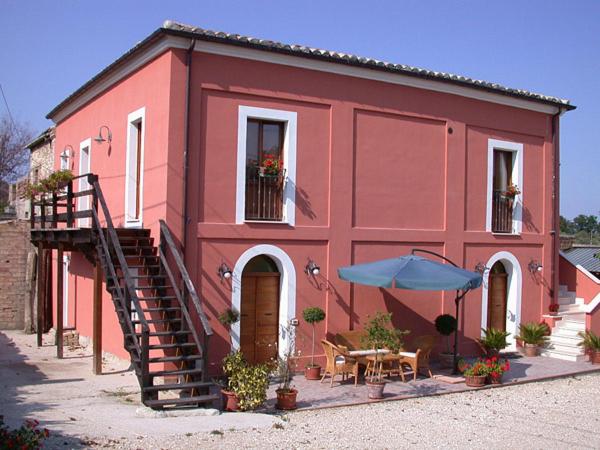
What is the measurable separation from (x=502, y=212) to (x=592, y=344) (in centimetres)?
365

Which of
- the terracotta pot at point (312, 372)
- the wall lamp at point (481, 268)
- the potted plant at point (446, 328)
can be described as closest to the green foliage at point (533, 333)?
the wall lamp at point (481, 268)

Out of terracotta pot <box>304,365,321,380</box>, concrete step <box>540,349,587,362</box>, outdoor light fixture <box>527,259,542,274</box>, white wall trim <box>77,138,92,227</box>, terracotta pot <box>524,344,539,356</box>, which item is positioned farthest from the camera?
outdoor light fixture <box>527,259,542,274</box>

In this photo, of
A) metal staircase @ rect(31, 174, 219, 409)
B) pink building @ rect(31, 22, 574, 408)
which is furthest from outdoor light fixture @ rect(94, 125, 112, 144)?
metal staircase @ rect(31, 174, 219, 409)

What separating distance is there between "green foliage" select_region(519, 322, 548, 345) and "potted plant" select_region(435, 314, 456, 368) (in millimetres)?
2857

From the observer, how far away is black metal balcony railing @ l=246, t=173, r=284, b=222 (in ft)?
42.8

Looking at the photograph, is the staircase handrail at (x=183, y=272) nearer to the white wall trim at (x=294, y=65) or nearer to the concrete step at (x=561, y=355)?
the white wall trim at (x=294, y=65)

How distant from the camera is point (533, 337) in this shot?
16125 millimetres

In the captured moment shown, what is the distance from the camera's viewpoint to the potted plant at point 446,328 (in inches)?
556

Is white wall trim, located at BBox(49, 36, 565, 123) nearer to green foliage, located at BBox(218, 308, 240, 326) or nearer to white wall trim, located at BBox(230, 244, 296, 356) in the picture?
white wall trim, located at BBox(230, 244, 296, 356)

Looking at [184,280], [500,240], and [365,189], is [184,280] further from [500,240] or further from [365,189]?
[500,240]

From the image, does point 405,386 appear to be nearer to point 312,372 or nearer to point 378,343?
point 378,343

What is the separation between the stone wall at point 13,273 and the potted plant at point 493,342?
13.8 m

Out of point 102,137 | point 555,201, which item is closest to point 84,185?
point 102,137

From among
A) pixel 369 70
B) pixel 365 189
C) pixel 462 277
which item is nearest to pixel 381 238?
pixel 365 189
